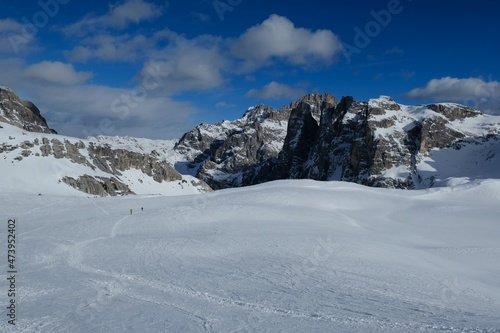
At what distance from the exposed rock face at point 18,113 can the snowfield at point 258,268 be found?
12242 cm

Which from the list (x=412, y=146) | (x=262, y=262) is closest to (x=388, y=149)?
(x=412, y=146)

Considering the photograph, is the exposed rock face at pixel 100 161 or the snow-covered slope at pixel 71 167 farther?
the exposed rock face at pixel 100 161

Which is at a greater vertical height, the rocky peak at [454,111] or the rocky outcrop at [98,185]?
the rocky peak at [454,111]

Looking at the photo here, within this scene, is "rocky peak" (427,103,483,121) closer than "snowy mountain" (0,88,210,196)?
No

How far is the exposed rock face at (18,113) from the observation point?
14275 centimetres

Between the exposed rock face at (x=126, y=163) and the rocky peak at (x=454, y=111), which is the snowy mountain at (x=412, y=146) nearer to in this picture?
the rocky peak at (x=454, y=111)

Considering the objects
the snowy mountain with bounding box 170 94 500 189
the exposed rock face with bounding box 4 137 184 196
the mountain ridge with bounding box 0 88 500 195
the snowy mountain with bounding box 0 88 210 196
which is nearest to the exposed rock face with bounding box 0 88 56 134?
the snowy mountain with bounding box 0 88 210 196

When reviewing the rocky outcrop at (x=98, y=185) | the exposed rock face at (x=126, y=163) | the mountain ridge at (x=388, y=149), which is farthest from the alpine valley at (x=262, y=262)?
the exposed rock face at (x=126, y=163)

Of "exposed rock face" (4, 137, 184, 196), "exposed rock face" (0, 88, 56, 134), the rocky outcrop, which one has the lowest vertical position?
the rocky outcrop

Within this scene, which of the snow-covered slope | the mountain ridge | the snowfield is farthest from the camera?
the mountain ridge

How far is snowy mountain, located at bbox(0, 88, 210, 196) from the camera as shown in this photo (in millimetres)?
91875

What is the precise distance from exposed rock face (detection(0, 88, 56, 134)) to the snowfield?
122 m

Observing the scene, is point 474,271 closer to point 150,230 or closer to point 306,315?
point 306,315

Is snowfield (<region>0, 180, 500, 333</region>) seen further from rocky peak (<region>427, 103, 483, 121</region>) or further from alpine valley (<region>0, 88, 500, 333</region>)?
rocky peak (<region>427, 103, 483, 121</region>)
